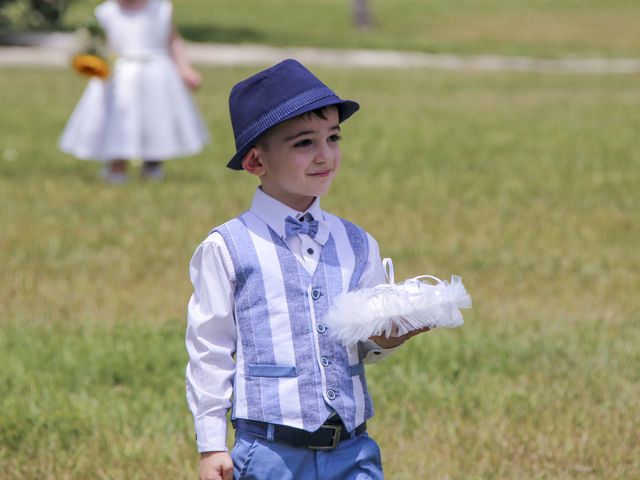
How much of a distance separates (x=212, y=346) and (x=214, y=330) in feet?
0.13

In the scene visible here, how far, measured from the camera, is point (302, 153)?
10.5 ft

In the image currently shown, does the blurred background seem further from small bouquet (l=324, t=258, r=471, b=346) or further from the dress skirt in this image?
small bouquet (l=324, t=258, r=471, b=346)

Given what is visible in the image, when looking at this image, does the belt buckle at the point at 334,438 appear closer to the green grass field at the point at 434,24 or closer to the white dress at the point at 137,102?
the white dress at the point at 137,102

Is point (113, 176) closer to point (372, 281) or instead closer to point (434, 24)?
point (372, 281)

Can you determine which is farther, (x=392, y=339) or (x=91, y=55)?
(x=91, y=55)

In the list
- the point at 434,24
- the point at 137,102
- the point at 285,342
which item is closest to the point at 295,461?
the point at 285,342

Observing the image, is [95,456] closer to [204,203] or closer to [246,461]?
[246,461]

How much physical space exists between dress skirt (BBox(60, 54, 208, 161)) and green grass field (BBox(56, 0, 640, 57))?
67.3 feet

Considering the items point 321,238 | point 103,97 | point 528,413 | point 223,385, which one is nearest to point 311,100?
point 321,238

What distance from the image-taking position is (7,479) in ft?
14.2

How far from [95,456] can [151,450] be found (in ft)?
0.65

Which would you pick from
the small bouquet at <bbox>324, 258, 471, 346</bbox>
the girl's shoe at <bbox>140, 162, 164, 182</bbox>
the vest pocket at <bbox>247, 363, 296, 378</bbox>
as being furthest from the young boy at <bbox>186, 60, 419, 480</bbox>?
the girl's shoe at <bbox>140, 162, 164, 182</bbox>

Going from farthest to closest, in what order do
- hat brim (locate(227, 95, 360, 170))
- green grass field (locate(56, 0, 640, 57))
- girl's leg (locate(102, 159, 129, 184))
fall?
green grass field (locate(56, 0, 640, 57)) → girl's leg (locate(102, 159, 129, 184)) → hat brim (locate(227, 95, 360, 170))

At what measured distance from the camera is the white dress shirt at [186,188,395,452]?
316 centimetres
